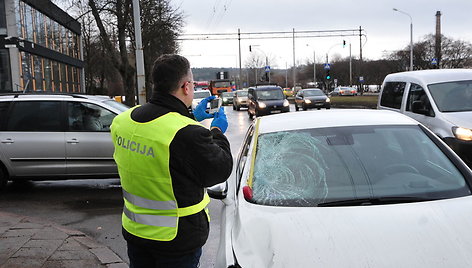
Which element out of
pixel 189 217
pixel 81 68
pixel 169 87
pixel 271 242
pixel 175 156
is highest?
pixel 81 68

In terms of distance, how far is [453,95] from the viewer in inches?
304

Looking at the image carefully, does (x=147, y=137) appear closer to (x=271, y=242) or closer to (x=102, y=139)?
(x=271, y=242)

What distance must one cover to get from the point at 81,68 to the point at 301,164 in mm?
37442

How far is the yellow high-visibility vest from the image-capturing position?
200 centimetres

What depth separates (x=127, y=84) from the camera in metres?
22.5

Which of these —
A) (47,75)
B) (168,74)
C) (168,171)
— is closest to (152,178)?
(168,171)

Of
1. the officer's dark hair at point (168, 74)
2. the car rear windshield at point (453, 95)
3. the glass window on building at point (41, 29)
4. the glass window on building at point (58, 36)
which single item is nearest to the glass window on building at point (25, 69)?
the glass window on building at point (41, 29)

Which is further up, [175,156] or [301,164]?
[175,156]

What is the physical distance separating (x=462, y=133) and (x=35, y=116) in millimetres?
6994

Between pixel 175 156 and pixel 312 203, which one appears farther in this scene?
pixel 312 203

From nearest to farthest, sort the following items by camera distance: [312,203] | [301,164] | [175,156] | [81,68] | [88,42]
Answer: [175,156] → [312,203] → [301,164] → [81,68] → [88,42]

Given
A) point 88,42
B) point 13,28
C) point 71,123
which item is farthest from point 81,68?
point 71,123

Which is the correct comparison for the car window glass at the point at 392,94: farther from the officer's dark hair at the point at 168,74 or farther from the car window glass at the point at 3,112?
the officer's dark hair at the point at 168,74

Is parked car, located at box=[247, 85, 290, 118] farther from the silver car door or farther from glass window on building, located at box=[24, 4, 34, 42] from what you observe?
the silver car door
